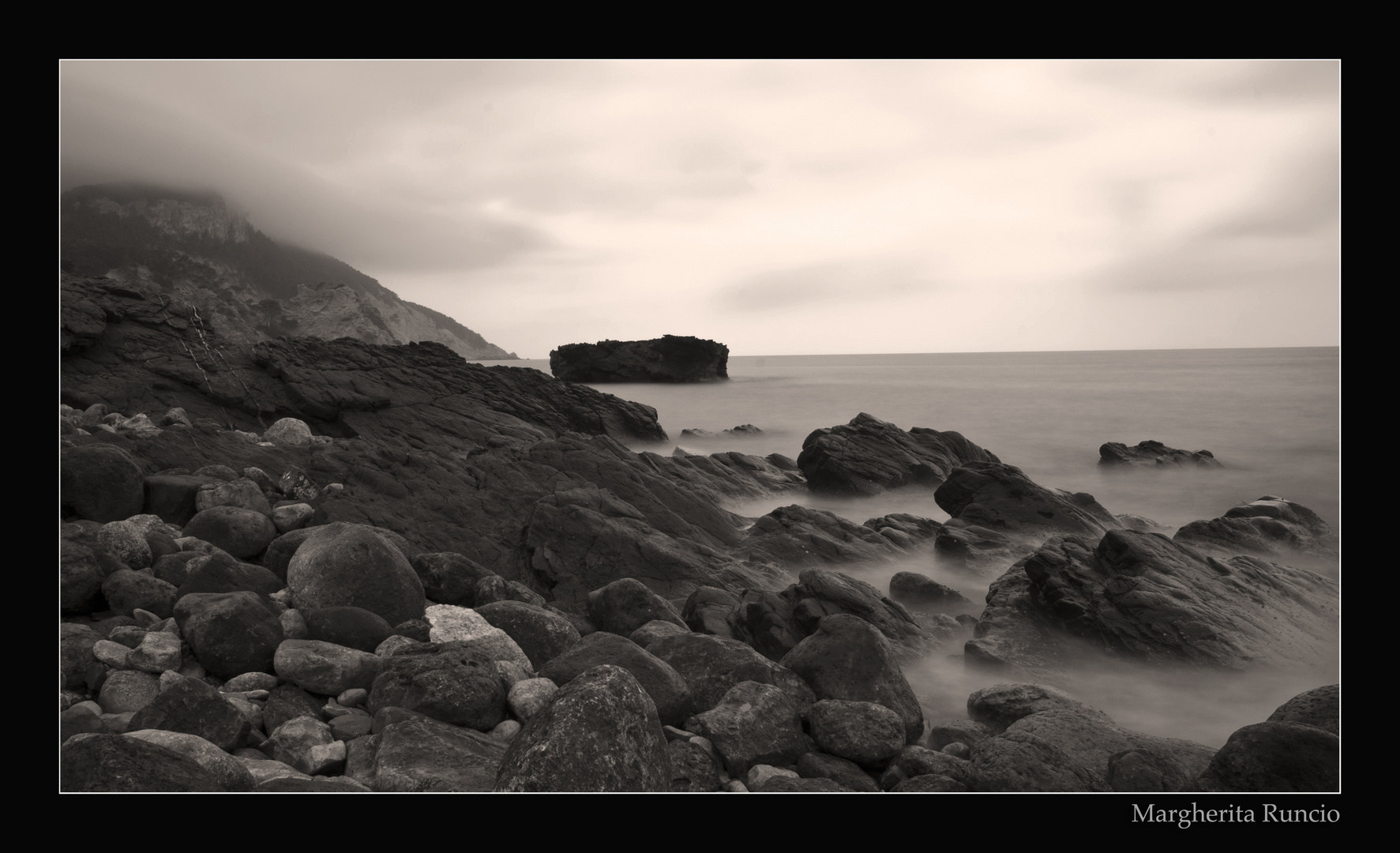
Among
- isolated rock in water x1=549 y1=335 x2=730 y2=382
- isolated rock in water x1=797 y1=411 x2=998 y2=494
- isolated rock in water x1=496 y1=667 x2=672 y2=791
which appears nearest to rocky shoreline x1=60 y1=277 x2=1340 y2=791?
isolated rock in water x1=496 y1=667 x2=672 y2=791

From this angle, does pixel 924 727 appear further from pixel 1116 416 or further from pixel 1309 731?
pixel 1116 416

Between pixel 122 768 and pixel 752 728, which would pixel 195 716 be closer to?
pixel 122 768

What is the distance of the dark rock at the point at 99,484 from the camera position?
6.73m

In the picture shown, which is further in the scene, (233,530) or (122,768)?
(233,530)

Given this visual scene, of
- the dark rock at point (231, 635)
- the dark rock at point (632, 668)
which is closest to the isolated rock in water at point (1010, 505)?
the dark rock at point (632, 668)

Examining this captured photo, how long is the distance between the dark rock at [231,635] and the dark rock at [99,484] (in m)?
2.86

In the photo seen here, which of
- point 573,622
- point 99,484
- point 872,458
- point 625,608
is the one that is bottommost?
point 573,622

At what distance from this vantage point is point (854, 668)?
5.74 m

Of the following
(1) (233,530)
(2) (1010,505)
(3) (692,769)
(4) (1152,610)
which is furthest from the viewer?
(2) (1010,505)

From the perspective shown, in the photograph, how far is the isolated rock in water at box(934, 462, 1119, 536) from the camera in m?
13.7

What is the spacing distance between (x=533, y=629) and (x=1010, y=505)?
10929mm

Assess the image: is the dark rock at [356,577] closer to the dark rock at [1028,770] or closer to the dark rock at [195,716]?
the dark rock at [195,716]

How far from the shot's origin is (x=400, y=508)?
30.5 feet

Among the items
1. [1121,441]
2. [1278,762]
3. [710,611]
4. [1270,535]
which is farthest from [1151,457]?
[1278,762]
